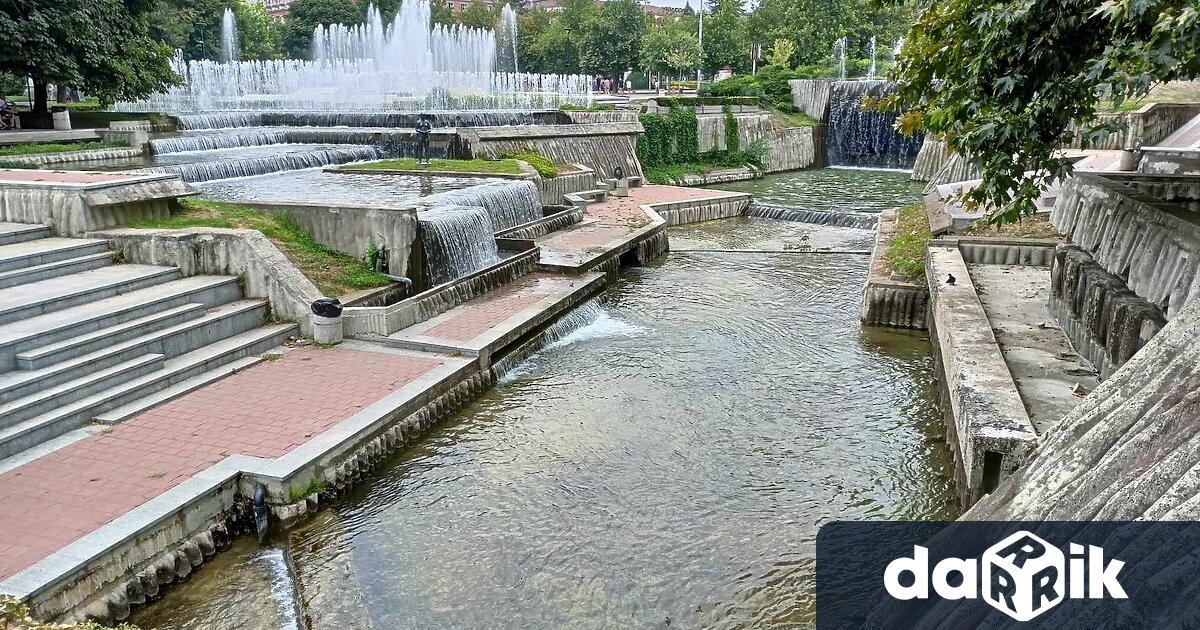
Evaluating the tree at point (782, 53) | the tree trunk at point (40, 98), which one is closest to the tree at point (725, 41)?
the tree at point (782, 53)

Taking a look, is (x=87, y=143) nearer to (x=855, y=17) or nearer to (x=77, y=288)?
(x=77, y=288)

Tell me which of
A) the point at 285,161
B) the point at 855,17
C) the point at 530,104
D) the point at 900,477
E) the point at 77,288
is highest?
the point at 855,17

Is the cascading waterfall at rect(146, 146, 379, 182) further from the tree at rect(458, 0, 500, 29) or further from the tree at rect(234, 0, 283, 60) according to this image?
the tree at rect(458, 0, 500, 29)

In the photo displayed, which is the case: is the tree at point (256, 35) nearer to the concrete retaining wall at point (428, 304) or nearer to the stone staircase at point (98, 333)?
the concrete retaining wall at point (428, 304)

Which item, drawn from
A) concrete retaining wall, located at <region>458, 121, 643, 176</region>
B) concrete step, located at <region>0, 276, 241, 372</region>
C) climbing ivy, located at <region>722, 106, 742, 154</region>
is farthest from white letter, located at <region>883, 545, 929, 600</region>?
climbing ivy, located at <region>722, 106, 742, 154</region>

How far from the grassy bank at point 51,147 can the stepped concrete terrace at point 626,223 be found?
11.4 m

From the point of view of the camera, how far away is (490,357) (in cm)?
1083

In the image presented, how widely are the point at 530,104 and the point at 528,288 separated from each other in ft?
91.2

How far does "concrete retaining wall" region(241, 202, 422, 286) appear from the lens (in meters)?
12.7

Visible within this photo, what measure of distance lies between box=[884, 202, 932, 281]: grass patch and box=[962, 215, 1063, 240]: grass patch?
0.85 metres

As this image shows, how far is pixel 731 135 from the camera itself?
3716cm

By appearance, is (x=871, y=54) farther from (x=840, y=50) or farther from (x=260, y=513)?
(x=260, y=513)

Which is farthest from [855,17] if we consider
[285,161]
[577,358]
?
[577,358]

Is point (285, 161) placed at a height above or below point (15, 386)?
above
